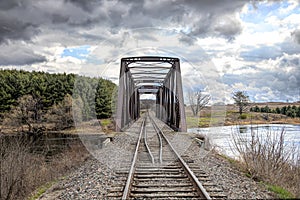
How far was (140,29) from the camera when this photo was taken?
12.7 m

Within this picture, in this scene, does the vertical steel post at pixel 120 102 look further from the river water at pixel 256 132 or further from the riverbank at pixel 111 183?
the riverbank at pixel 111 183

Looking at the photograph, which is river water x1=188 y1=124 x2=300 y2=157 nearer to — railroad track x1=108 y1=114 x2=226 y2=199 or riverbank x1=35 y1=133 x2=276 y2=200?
riverbank x1=35 y1=133 x2=276 y2=200

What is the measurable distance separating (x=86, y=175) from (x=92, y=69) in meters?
6.82

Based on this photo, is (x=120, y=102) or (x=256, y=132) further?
(x=120, y=102)

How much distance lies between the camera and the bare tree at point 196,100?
20188mm

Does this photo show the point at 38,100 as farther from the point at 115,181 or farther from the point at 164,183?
the point at 164,183

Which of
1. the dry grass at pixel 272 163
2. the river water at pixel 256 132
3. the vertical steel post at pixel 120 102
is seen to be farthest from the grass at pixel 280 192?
the vertical steel post at pixel 120 102

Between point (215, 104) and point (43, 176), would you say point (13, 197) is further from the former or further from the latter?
point (215, 104)

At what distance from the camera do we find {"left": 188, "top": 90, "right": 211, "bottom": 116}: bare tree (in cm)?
2019

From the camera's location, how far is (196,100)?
2103 centimetres

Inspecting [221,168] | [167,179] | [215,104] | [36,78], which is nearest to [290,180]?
[221,168]

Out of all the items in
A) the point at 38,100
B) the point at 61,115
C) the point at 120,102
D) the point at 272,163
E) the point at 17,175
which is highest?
the point at 38,100

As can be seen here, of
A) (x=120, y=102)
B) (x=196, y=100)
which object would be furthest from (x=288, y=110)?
(x=120, y=102)

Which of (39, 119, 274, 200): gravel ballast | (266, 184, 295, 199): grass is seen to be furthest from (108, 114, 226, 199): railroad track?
(266, 184, 295, 199): grass
